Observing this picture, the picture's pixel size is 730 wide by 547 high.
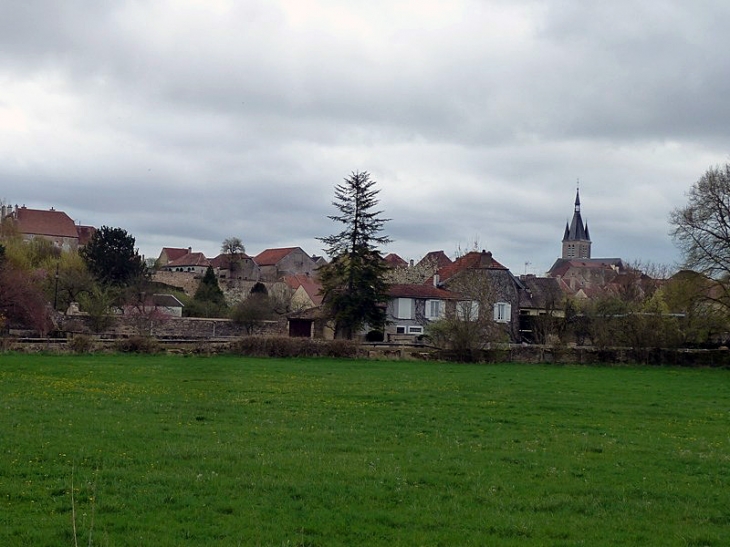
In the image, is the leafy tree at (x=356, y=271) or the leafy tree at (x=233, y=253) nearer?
the leafy tree at (x=356, y=271)

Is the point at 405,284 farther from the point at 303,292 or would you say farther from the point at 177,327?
the point at 303,292

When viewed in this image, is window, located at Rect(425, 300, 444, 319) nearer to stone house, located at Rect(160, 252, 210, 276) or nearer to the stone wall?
the stone wall

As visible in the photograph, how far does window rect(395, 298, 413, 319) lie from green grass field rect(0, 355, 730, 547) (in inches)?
1669

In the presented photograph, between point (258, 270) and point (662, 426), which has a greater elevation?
point (258, 270)

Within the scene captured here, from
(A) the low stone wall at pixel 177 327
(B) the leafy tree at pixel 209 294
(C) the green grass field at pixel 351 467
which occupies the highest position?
(B) the leafy tree at pixel 209 294

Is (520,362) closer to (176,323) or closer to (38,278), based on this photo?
(176,323)

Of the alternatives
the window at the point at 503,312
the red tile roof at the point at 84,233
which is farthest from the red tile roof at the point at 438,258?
the red tile roof at the point at 84,233

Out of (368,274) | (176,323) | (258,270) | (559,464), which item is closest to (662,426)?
(559,464)

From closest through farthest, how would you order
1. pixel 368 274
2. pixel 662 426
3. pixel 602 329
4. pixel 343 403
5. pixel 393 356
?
1. pixel 662 426
2. pixel 343 403
3. pixel 393 356
4. pixel 602 329
5. pixel 368 274

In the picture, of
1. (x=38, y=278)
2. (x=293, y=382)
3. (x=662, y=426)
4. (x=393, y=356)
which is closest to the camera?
(x=662, y=426)

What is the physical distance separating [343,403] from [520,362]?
86.8 ft

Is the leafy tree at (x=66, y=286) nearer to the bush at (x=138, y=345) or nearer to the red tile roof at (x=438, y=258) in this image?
the bush at (x=138, y=345)

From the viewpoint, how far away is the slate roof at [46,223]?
121938 mm

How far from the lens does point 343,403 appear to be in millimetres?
21594
